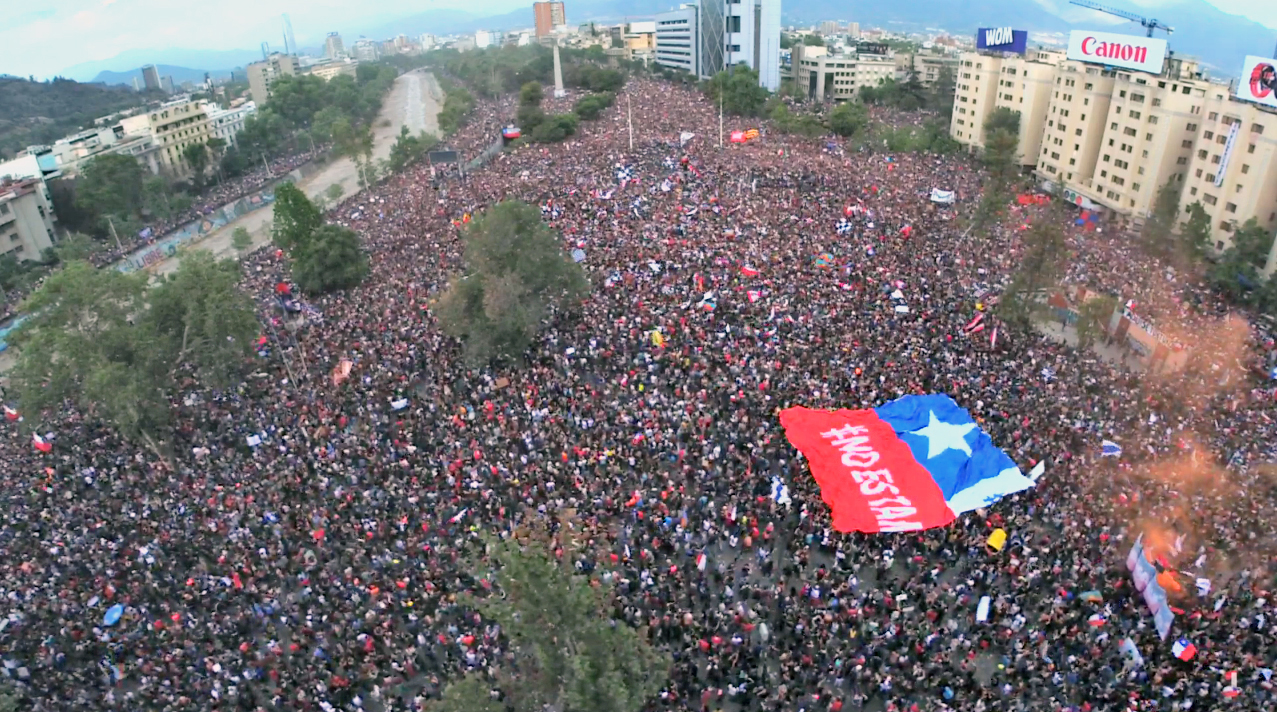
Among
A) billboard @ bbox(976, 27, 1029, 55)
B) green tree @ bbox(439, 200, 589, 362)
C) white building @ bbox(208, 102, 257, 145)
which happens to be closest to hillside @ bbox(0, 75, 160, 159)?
white building @ bbox(208, 102, 257, 145)

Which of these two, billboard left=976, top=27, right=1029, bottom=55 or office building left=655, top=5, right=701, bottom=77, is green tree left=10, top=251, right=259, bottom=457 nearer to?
billboard left=976, top=27, right=1029, bottom=55

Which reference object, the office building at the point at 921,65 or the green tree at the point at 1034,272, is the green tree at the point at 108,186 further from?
the office building at the point at 921,65

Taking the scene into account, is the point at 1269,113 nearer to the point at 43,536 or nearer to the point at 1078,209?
the point at 1078,209

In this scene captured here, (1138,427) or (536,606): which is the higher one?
(536,606)

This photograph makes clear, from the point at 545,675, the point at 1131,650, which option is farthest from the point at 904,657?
the point at 545,675

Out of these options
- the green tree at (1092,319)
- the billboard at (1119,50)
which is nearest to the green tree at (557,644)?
the green tree at (1092,319)
